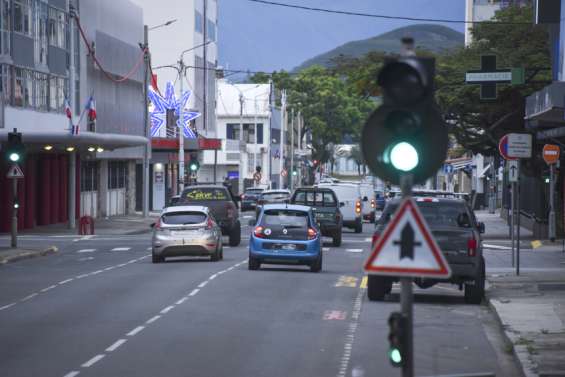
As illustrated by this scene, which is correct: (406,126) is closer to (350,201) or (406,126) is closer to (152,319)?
(152,319)

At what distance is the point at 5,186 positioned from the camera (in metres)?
53.9

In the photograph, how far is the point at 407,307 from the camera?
907cm

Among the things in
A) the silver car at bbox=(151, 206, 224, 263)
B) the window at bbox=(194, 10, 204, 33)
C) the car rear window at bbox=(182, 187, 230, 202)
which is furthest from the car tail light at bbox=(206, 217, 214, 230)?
the window at bbox=(194, 10, 204, 33)

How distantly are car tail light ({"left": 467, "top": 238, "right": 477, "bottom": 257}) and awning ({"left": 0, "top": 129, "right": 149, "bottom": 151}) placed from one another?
28.8m

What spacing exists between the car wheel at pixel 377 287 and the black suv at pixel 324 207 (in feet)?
63.4

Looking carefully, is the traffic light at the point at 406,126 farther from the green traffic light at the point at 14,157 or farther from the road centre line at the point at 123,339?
the green traffic light at the point at 14,157

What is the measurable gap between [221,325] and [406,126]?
424 inches

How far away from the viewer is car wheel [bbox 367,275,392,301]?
76.1 ft

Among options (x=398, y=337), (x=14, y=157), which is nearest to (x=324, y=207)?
(x=14, y=157)

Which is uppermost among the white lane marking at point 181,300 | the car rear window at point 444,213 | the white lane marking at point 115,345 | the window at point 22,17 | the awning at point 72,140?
the window at point 22,17

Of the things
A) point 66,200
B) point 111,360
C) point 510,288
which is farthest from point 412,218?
point 66,200

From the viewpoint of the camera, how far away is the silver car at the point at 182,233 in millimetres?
33906

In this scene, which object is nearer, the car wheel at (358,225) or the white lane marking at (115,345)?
the white lane marking at (115,345)

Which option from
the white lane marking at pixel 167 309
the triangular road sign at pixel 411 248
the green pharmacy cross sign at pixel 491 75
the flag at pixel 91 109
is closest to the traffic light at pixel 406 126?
the triangular road sign at pixel 411 248
